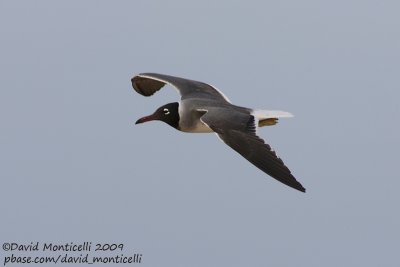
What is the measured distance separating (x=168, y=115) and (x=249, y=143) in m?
1.86

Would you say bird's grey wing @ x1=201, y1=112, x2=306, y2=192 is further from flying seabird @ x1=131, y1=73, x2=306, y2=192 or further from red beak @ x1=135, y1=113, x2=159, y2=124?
red beak @ x1=135, y1=113, x2=159, y2=124

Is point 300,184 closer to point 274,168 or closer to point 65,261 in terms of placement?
point 274,168

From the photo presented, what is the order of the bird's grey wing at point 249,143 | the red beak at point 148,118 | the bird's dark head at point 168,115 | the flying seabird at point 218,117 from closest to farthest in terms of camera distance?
the bird's grey wing at point 249,143 < the flying seabird at point 218,117 < the bird's dark head at point 168,115 < the red beak at point 148,118

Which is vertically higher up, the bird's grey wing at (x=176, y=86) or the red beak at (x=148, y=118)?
the bird's grey wing at (x=176, y=86)

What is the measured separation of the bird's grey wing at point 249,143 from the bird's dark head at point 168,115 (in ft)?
3.29

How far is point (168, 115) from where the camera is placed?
32.8 feet

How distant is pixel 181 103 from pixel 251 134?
1.60 meters

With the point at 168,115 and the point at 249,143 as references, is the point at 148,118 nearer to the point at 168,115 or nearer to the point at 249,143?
the point at 168,115

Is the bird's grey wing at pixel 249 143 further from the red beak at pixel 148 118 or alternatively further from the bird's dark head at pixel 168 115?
the red beak at pixel 148 118

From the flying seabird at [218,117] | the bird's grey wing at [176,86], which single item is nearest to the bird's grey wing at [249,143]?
the flying seabird at [218,117]

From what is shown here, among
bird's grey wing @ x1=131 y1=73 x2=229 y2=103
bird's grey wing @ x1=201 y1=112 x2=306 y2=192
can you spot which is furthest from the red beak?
bird's grey wing @ x1=201 y1=112 x2=306 y2=192

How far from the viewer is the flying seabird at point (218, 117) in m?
8.17

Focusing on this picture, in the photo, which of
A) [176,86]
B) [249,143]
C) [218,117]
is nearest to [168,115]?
[176,86]

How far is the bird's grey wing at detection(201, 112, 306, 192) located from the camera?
8.01 metres
